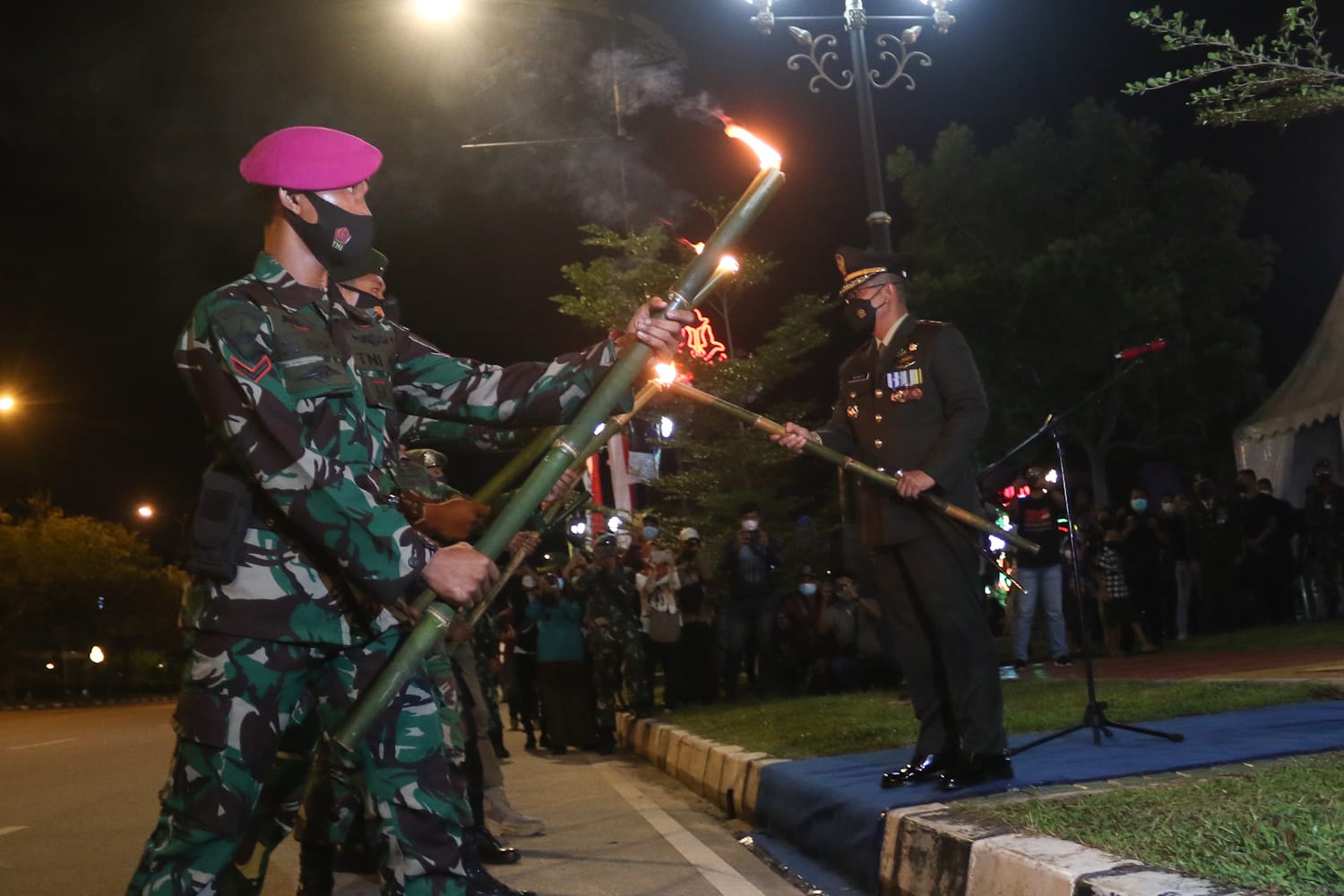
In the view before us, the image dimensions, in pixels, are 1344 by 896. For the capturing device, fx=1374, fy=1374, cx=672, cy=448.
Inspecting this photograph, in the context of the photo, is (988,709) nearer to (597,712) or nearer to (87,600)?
(597,712)

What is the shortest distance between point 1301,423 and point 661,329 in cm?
1522

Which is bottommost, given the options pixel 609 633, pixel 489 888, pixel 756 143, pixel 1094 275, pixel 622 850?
pixel 622 850

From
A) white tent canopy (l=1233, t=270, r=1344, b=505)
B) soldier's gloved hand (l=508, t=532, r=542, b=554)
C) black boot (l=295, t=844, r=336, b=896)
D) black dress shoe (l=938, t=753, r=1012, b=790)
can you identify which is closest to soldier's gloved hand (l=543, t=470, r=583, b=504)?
soldier's gloved hand (l=508, t=532, r=542, b=554)

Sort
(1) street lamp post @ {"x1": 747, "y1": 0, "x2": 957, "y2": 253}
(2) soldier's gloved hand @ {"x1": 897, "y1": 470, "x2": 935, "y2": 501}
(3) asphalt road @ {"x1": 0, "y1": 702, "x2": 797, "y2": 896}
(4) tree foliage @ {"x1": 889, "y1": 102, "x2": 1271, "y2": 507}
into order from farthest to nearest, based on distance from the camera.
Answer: (4) tree foliage @ {"x1": 889, "y1": 102, "x2": 1271, "y2": 507}, (1) street lamp post @ {"x1": 747, "y1": 0, "x2": 957, "y2": 253}, (3) asphalt road @ {"x1": 0, "y1": 702, "x2": 797, "y2": 896}, (2) soldier's gloved hand @ {"x1": 897, "y1": 470, "x2": 935, "y2": 501}

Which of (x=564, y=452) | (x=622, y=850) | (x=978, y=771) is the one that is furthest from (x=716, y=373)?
(x=564, y=452)

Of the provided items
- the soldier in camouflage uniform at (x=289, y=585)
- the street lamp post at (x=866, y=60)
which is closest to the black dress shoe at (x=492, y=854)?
the soldier in camouflage uniform at (x=289, y=585)

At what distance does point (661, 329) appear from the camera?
329 cm

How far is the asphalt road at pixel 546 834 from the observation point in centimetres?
557

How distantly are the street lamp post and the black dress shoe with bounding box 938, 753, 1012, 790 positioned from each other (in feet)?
20.6

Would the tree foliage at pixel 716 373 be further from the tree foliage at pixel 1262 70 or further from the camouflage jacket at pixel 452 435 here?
the camouflage jacket at pixel 452 435

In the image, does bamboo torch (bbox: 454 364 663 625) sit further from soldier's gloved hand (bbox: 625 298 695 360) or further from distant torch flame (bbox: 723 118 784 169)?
distant torch flame (bbox: 723 118 784 169)

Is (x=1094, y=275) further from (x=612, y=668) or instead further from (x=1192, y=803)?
(x=1192, y=803)

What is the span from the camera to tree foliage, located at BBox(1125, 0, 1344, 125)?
543 cm

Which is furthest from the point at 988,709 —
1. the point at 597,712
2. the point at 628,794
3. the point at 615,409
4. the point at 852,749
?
the point at 597,712
